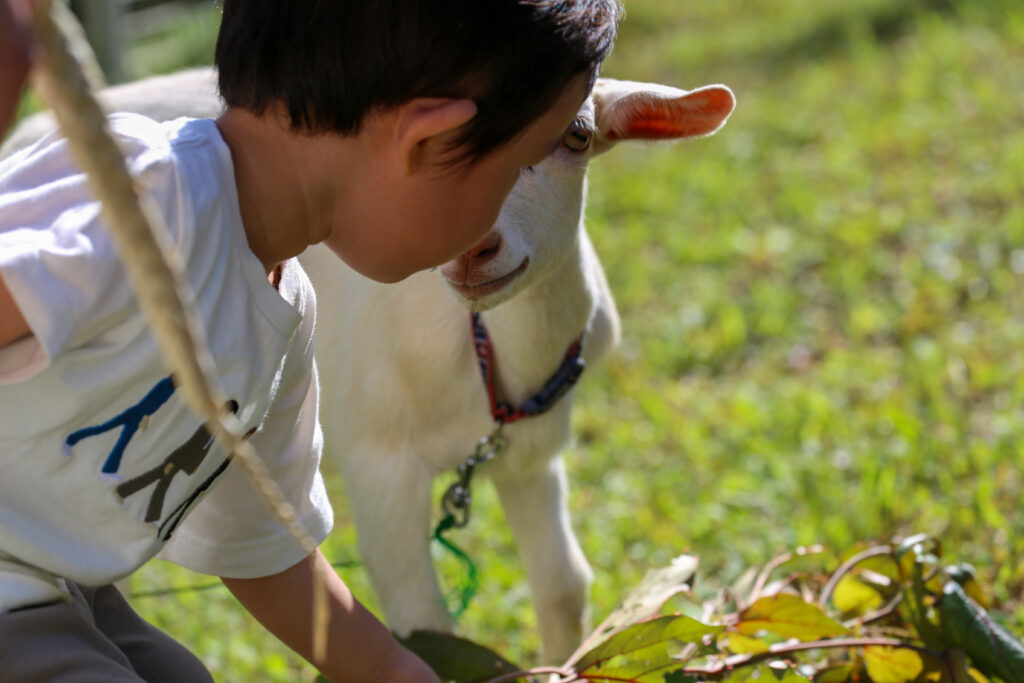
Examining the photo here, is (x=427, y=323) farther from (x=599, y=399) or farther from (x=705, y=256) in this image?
(x=705, y=256)

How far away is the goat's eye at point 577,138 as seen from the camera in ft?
8.29

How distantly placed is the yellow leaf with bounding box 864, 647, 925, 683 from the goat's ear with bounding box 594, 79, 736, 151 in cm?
115

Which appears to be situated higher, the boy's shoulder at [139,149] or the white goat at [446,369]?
the boy's shoulder at [139,149]

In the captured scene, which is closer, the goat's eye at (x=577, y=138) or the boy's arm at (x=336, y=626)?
the boy's arm at (x=336, y=626)

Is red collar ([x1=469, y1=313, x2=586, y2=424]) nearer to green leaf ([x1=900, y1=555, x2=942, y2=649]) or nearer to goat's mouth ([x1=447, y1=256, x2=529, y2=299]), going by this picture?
goat's mouth ([x1=447, y1=256, x2=529, y2=299])

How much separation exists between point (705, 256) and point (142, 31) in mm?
5513

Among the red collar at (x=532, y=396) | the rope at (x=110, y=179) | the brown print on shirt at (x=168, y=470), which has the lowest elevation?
the red collar at (x=532, y=396)

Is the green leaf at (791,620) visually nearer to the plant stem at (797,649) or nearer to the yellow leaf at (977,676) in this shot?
the plant stem at (797,649)

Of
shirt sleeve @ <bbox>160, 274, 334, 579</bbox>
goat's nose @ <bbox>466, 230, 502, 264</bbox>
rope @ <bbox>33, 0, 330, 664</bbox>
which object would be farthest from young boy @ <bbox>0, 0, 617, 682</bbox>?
goat's nose @ <bbox>466, 230, 502, 264</bbox>

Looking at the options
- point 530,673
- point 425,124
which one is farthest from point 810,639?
point 425,124

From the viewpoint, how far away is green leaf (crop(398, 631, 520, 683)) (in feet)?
7.63

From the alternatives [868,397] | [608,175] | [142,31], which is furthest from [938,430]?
[142,31]

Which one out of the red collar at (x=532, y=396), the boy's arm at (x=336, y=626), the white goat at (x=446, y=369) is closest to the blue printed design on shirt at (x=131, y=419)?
the boy's arm at (x=336, y=626)

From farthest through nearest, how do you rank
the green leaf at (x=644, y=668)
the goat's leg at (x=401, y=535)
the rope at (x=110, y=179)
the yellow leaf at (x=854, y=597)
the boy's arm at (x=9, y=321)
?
the goat's leg at (x=401, y=535) < the yellow leaf at (x=854, y=597) < the green leaf at (x=644, y=668) < the boy's arm at (x=9, y=321) < the rope at (x=110, y=179)
